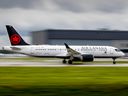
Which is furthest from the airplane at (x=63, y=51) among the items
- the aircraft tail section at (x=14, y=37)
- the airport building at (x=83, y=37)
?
the airport building at (x=83, y=37)

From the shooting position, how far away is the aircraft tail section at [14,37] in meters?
67.5

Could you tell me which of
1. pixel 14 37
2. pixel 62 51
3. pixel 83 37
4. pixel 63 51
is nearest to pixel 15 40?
pixel 14 37

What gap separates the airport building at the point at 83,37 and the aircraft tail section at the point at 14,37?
2576 inches

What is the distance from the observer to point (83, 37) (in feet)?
452

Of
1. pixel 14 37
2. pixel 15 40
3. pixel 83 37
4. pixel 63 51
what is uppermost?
pixel 83 37

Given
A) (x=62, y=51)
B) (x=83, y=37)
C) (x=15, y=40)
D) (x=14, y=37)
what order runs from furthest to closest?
1. (x=83, y=37)
2. (x=14, y=37)
3. (x=15, y=40)
4. (x=62, y=51)

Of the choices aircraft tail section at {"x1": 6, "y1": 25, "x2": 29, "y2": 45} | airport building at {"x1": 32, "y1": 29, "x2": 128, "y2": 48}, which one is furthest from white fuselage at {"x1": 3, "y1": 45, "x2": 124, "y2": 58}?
airport building at {"x1": 32, "y1": 29, "x2": 128, "y2": 48}

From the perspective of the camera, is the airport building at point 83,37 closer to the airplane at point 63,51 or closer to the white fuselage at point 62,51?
the airplane at point 63,51

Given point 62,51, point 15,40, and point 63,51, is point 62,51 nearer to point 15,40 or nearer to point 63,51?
point 63,51

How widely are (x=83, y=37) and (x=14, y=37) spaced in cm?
7147

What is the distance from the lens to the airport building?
135500 millimetres
